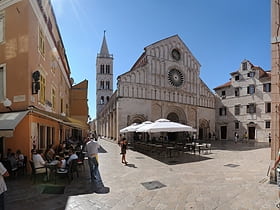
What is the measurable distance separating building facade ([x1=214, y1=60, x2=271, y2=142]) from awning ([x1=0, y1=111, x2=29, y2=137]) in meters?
32.9

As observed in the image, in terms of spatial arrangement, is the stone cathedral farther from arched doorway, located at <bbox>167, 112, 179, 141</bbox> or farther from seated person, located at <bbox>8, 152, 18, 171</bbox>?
seated person, located at <bbox>8, 152, 18, 171</bbox>

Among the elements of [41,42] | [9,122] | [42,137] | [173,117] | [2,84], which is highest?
[41,42]

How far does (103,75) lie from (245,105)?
40.3 metres

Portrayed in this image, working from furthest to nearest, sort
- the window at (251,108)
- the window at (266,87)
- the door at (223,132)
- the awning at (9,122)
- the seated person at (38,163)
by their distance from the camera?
1. the door at (223,132)
2. the window at (251,108)
3. the window at (266,87)
4. the seated person at (38,163)
5. the awning at (9,122)

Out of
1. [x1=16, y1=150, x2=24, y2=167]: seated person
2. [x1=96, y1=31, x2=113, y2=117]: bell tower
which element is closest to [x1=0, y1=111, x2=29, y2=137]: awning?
[x1=16, y1=150, x2=24, y2=167]: seated person

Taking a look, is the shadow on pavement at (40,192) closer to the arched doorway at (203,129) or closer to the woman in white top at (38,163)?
the woman in white top at (38,163)

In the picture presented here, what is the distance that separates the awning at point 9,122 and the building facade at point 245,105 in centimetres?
3294

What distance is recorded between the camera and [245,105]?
33.7m

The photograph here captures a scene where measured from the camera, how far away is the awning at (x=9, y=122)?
677 cm

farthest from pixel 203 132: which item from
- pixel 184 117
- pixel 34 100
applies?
pixel 34 100

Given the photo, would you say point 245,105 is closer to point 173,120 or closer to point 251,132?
point 251,132

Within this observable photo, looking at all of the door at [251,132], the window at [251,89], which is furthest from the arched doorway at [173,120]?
the window at [251,89]

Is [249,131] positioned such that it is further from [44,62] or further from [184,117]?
[44,62]

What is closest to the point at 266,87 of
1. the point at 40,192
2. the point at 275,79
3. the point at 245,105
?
the point at 245,105
